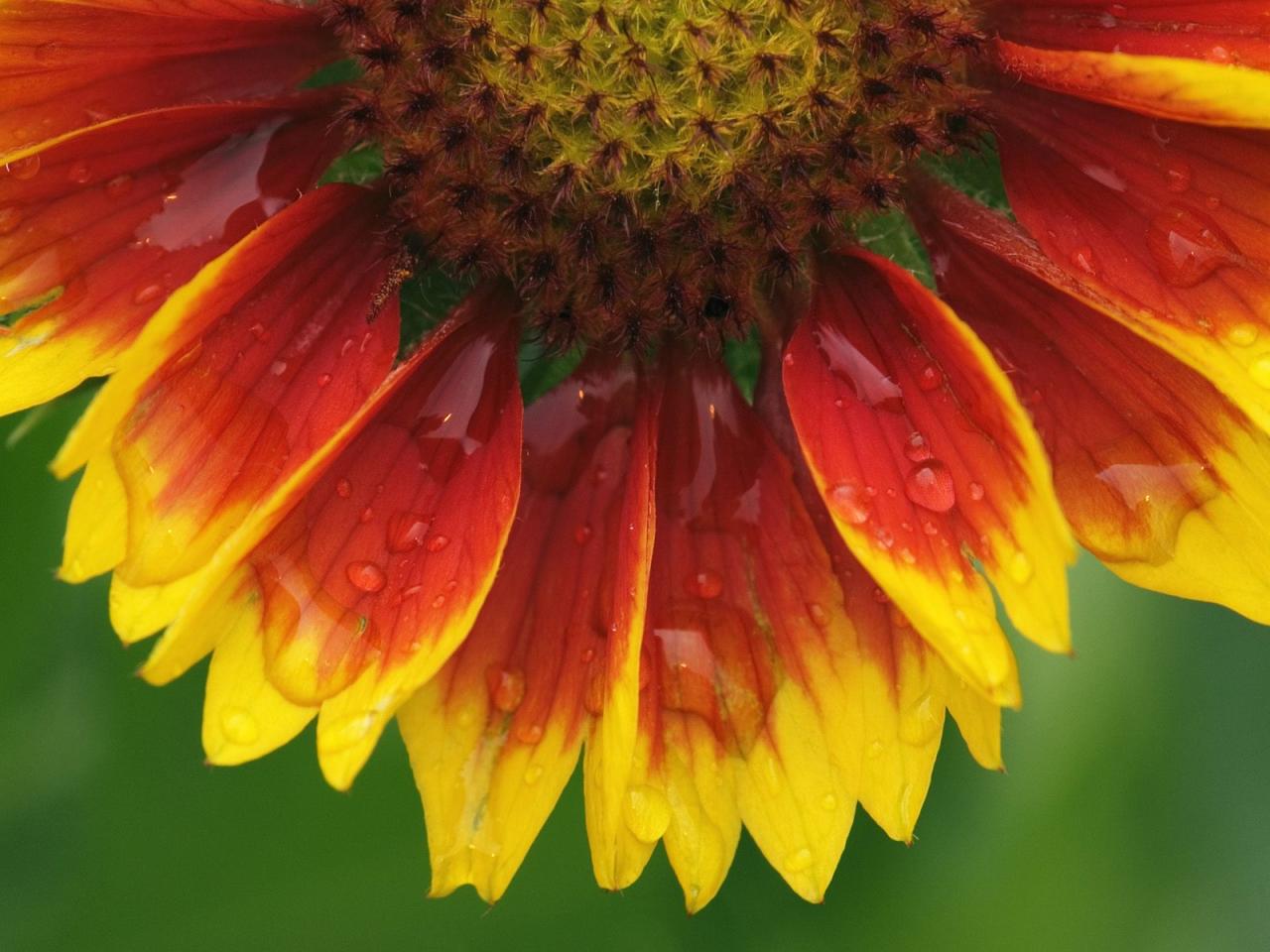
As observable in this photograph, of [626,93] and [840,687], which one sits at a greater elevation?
[626,93]

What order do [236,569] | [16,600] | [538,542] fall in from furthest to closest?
[16,600] → [538,542] → [236,569]

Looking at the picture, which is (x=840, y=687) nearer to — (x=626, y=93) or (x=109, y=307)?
(x=626, y=93)

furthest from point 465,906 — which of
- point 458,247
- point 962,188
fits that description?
point 962,188

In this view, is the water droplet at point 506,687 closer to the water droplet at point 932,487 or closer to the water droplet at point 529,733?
the water droplet at point 529,733

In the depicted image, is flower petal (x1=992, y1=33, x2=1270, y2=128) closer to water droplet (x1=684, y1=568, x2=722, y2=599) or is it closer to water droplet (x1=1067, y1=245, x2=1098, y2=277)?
water droplet (x1=1067, y1=245, x2=1098, y2=277)

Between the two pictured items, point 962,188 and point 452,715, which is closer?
point 452,715
